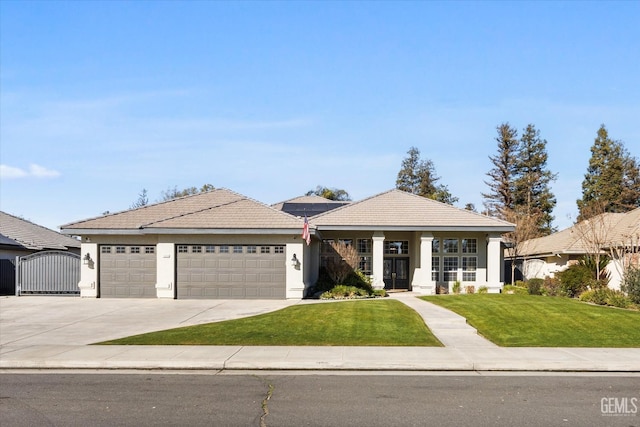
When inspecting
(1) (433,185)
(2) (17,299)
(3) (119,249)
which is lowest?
(2) (17,299)

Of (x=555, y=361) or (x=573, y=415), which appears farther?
(x=555, y=361)

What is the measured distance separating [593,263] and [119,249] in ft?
73.5

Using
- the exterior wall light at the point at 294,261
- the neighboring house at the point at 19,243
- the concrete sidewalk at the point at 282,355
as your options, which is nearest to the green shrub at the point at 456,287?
the exterior wall light at the point at 294,261

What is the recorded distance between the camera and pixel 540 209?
64875 mm

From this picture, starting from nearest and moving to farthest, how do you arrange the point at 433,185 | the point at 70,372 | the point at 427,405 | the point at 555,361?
the point at 427,405
the point at 70,372
the point at 555,361
the point at 433,185

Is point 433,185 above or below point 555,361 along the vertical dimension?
above

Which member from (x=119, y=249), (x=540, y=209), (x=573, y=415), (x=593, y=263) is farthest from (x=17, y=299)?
(x=540, y=209)

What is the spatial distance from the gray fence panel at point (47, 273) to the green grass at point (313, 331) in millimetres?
12955

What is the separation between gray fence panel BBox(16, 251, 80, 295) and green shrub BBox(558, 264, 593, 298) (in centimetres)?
2335

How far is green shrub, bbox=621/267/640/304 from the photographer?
21031 mm

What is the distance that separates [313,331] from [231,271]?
1098cm

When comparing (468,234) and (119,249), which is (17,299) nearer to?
(119,249)

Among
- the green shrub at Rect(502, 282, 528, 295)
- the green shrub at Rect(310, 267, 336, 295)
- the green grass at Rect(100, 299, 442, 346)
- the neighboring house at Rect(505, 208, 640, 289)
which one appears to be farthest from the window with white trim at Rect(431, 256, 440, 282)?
the green grass at Rect(100, 299, 442, 346)

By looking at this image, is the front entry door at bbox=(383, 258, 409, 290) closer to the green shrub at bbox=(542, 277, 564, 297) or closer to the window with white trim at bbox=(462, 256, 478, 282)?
the window with white trim at bbox=(462, 256, 478, 282)
